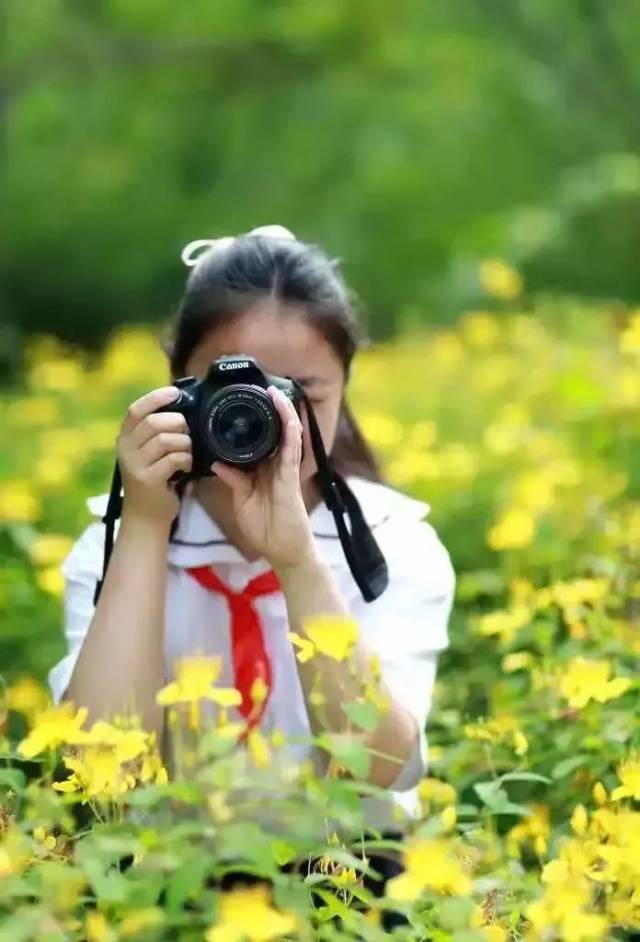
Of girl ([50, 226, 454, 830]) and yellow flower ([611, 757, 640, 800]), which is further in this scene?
girl ([50, 226, 454, 830])

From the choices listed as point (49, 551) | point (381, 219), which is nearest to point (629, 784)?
point (49, 551)

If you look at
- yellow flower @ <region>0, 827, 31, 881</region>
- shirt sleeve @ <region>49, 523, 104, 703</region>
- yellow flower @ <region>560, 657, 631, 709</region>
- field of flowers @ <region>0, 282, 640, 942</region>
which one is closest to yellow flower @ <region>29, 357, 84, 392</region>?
field of flowers @ <region>0, 282, 640, 942</region>

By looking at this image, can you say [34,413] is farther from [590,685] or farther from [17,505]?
[590,685]

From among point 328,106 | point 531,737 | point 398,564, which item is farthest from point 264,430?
point 328,106

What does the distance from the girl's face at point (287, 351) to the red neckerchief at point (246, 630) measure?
0.14 m

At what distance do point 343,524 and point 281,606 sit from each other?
0.44ft

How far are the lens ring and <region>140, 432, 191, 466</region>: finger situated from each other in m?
0.03

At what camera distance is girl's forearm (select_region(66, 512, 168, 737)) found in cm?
141

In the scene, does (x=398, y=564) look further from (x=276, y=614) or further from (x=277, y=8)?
(x=277, y=8)

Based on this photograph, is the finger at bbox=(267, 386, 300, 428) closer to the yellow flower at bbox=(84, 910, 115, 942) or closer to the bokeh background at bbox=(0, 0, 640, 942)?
the bokeh background at bbox=(0, 0, 640, 942)

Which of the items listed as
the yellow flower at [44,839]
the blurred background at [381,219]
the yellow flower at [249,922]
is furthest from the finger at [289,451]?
the blurred background at [381,219]

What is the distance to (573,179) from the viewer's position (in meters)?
5.45

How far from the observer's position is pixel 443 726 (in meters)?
1.91

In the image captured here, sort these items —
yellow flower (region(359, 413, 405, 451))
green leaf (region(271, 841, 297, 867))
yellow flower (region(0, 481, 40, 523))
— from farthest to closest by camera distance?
yellow flower (region(359, 413, 405, 451)) → yellow flower (region(0, 481, 40, 523)) → green leaf (region(271, 841, 297, 867))
